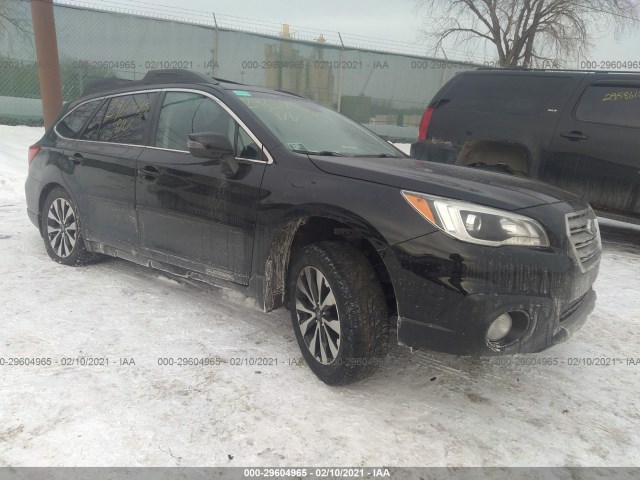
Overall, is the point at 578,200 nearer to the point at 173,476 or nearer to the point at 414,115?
the point at 173,476

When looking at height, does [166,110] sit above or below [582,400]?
above

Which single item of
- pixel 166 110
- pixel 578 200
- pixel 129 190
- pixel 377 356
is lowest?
pixel 377 356

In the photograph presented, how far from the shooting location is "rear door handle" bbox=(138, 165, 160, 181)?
3396mm

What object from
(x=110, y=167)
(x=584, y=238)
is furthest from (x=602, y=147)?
(x=110, y=167)

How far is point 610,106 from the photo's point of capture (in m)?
5.25

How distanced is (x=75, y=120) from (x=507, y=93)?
4.84 meters

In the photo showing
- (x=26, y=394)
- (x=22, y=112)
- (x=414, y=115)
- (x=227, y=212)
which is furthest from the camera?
(x=414, y=115)

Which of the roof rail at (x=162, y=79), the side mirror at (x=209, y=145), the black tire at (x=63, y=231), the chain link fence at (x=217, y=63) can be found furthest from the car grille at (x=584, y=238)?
the chain link fence at (x=217, y=63)

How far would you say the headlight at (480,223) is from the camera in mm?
2176

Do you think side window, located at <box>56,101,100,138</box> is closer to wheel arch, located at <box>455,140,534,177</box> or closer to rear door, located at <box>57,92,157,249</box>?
rear door, located at <box>57,92,157,249</box>

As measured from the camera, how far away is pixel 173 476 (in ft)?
6.35

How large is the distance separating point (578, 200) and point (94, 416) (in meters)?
2.85

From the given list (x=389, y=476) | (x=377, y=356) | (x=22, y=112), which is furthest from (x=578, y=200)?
(x=22, y=112)

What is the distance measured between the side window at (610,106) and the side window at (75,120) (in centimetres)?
511
